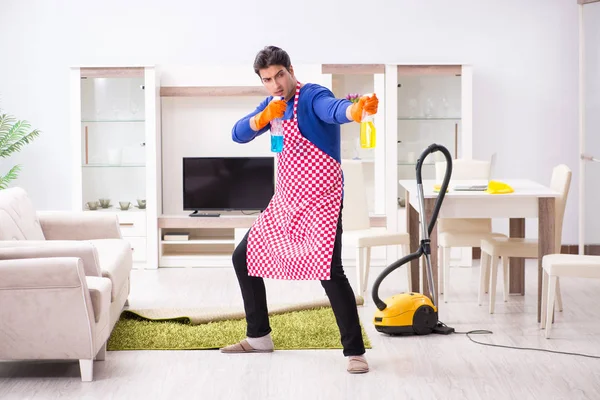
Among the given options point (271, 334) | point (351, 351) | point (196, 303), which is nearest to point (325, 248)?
point (351, 351)

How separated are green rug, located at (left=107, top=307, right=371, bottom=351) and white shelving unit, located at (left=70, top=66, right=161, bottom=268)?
1.98m

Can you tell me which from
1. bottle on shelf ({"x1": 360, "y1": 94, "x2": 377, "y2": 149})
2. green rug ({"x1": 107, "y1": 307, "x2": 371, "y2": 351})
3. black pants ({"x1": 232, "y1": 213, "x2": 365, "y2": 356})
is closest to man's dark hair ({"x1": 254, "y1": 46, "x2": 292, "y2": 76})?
bottle on shelf ({"x1": 360, "y1": 94, "x2": 377, "y2": 149})

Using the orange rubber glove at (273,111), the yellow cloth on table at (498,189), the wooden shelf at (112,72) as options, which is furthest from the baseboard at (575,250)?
the orange rubber glove at (273,111)

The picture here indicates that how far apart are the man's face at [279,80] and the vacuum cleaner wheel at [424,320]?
4.49 ft

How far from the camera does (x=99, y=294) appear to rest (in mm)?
3674

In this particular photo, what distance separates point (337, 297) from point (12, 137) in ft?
12.6

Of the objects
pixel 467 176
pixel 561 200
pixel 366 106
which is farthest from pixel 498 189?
pixel 366 106

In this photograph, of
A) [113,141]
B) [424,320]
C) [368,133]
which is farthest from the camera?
[113,141]

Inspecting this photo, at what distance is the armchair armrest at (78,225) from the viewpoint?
5105 millimetres

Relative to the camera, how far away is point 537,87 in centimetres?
707

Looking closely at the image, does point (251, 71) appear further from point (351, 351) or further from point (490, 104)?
point (351, 351)

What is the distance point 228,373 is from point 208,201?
328 cm

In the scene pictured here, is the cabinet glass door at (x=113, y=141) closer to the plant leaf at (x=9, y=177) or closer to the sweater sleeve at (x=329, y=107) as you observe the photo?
the plant leaf at (x=9, y=177)

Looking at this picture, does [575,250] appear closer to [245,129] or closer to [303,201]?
[303,201]
